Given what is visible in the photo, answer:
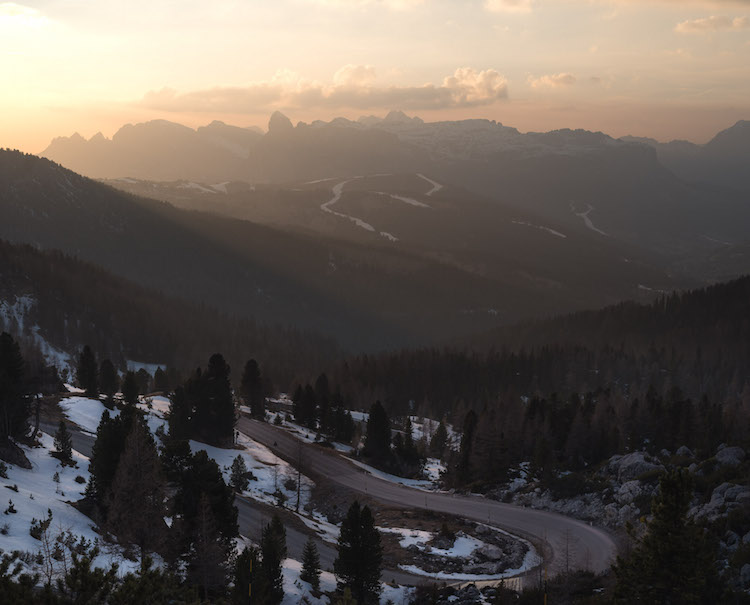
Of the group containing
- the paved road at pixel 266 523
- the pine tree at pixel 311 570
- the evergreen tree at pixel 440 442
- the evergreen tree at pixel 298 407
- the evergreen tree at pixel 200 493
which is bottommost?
the evergreen tree at pixel 440 442

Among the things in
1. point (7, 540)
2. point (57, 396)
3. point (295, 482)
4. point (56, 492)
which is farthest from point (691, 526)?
point (57, 396)

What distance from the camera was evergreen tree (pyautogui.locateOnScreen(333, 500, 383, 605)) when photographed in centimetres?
5222

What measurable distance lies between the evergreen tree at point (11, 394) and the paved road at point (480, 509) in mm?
44046

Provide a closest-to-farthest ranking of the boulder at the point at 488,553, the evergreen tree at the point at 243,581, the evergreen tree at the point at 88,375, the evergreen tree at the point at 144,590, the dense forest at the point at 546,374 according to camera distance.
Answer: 1. the evergreen tree at the point at 144,590
2. the evergreen tree at the point at 243,581
3. the boulder at the point at 488,553
4. the evergreen tree at the point at 88,375
5. the dense forest at the point at 546,374

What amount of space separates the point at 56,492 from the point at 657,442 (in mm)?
72888

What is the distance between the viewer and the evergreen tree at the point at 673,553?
107 feet

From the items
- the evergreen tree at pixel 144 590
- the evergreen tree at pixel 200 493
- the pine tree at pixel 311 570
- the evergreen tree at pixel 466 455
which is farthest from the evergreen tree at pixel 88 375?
the evergreen tree at pixel 144 590

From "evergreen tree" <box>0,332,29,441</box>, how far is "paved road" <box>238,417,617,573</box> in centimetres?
4405

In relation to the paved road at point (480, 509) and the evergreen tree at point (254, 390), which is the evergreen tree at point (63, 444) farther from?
the evergreen tree at point (254, 390)

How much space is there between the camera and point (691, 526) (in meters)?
32.9

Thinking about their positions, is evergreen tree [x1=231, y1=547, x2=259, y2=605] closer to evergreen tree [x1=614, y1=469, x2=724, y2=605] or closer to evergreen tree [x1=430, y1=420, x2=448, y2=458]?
evergreen tree [x1=614, y1=469, x2=724, y2=605]

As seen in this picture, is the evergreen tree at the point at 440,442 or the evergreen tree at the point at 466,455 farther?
the evergreen tree at the point at 440,442

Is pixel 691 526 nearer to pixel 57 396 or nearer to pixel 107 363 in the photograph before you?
pixel 57 396

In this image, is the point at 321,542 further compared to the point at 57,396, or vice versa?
the point at 57,396
